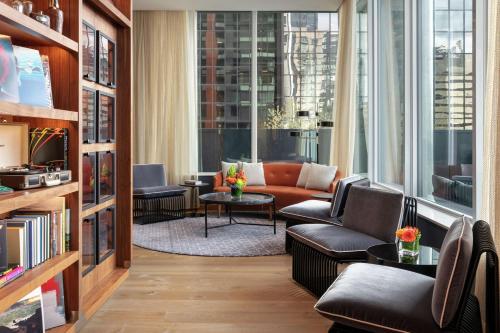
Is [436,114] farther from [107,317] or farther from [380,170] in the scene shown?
[107,317]

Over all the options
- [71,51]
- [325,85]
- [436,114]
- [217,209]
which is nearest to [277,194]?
[217,209]

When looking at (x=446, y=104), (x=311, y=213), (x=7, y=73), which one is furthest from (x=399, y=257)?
(x=7, y=73)

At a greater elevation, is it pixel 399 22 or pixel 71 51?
pixel 399 22

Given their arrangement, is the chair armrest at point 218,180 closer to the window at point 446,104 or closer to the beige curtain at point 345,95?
the beige curtain at point 345,95

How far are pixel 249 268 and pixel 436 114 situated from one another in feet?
7.18

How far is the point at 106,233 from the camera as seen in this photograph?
3854 mm

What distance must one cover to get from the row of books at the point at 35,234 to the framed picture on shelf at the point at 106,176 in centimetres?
72

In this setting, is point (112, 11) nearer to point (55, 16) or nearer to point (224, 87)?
point (55, 16)

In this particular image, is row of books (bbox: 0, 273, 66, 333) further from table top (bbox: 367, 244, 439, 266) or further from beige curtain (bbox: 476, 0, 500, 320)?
beige curtain (bbox: 476, 0, 500, 320)

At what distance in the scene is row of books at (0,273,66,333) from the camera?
2.32 m

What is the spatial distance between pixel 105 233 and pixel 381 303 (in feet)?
7.82

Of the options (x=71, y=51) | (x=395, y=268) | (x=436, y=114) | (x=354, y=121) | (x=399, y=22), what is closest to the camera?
(x=395, y=268)

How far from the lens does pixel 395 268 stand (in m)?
2.69

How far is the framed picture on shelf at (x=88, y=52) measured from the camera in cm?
329
